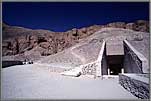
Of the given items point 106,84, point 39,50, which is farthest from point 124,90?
point 39,50

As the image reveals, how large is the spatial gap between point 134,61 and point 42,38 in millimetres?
1155

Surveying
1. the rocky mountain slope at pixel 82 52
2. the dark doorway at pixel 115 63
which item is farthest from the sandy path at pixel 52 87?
the dark doorway at pixel 115 63

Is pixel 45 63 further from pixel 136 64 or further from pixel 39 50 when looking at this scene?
pixel 136 64

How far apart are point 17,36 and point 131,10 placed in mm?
1308

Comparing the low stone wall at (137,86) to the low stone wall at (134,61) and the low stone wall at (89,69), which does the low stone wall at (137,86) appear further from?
the low stone wall at (89,69)

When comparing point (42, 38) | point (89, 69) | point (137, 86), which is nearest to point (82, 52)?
point (89, 69)

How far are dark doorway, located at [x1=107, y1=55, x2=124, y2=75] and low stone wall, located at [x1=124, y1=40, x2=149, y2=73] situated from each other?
0.12 m

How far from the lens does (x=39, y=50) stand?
3248mm

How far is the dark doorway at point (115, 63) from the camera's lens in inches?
136

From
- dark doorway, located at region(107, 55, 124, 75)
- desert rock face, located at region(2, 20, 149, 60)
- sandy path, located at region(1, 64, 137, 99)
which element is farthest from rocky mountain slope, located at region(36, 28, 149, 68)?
dark doorway, located at region(107, 55, 124, 75)

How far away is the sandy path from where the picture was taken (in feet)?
9.43

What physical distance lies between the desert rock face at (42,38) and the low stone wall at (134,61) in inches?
13.1

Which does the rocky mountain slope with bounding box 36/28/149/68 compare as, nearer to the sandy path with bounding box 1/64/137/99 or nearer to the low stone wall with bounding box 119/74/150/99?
the sandy path with bounding box 1/64/137/99

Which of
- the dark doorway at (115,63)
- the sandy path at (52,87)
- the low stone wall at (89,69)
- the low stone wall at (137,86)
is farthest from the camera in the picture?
the dark doorway at (115,63)
